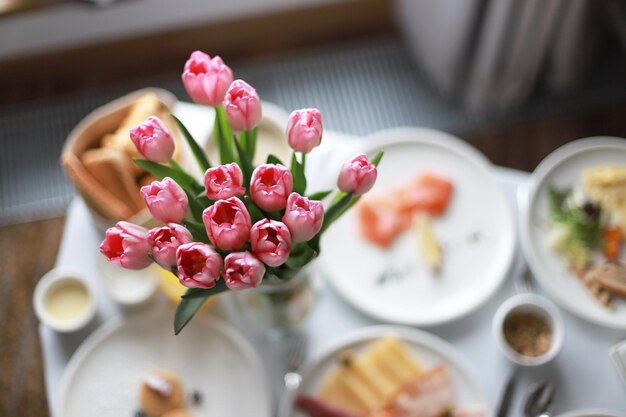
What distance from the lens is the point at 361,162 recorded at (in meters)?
0.93

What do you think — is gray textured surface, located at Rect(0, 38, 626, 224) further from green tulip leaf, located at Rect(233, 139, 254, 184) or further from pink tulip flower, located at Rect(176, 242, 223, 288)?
pink tulip flower, located at Rect(176, 242, 223, 288)

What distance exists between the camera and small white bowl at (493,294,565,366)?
1257mm

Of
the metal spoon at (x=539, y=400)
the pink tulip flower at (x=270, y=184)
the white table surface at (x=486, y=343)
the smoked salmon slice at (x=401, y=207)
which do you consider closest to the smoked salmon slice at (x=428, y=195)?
the smoked salmon slice at (x=401, y=207)

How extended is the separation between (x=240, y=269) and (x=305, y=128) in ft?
0.65

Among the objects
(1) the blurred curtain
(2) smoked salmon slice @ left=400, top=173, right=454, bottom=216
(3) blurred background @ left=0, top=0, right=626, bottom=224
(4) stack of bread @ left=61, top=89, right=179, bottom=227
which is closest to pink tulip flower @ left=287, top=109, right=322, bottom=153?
(4) stack of bread @ left=61, top=89, right=179, bottom=227

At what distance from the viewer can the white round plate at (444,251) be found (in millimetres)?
1364

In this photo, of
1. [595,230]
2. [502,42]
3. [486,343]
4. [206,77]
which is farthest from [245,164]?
[502,42]

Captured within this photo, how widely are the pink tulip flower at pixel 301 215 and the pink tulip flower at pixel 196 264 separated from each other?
98mm

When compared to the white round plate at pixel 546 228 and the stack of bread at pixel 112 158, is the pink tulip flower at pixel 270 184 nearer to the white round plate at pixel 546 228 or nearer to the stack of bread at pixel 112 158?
the stack of bread at pixel 112 158

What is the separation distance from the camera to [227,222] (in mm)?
851

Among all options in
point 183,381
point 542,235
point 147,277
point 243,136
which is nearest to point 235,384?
point 183,381

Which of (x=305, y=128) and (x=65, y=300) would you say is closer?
(x=305, y=128)

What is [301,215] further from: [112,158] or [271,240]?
[112,158]

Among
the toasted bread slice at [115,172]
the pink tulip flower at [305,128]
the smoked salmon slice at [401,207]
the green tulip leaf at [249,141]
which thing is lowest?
the smoked salmon slice at [401,207]
